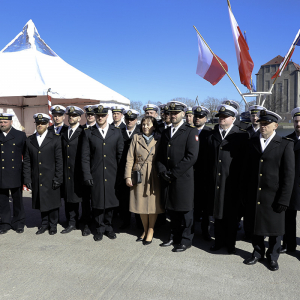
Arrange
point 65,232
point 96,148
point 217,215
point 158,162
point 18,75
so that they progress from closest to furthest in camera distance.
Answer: point 217,215
point 158,162
point 96,148
point 65,232
point 18,75

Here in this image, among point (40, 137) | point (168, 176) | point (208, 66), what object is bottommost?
point (168, 176)

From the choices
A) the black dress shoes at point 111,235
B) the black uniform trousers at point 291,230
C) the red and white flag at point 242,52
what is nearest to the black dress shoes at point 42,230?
the black dress shoes at point 111,235

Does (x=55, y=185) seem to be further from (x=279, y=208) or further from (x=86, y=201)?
(x=279, y=208)

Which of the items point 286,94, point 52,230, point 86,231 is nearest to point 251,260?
point 86,231

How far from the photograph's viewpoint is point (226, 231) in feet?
14.2

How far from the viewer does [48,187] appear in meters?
4.95

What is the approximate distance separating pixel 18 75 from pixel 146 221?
7.68 metres

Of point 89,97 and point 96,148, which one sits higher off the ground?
point 89,97

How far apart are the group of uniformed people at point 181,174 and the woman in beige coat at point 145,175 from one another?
0.11 m

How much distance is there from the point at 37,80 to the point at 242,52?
650cm

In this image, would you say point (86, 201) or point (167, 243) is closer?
point (167, 243)

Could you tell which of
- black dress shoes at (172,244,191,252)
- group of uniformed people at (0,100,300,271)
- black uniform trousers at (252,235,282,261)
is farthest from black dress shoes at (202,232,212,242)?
black uniform trousers at (252,235,282,261)

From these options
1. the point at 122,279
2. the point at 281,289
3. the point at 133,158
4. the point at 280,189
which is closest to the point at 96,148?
the point at 133,158

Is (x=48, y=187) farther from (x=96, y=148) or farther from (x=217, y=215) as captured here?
(x=217, y=215)
